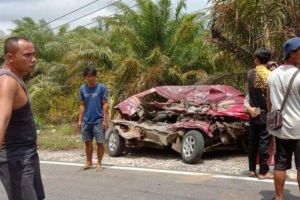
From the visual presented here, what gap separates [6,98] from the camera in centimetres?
339

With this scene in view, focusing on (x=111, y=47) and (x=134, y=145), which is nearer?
(x=134, y=145)

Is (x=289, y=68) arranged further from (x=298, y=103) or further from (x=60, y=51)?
(x=60, y=51)

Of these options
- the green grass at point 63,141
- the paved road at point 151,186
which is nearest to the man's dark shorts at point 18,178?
the paved road at point 151,186

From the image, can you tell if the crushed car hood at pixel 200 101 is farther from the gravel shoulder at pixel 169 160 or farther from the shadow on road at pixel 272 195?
the shadow on road at pixel 272 195

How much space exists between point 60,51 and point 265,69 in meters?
15.8

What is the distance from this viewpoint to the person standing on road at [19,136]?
3594 millimetres

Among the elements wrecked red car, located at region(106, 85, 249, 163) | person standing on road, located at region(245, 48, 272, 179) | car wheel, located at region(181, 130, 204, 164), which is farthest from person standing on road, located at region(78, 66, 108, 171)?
person standing on road, located at region(245, 48, 272, 179)

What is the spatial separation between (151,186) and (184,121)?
7.25ft

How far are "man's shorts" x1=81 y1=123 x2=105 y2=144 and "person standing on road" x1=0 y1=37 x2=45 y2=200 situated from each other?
198 inches

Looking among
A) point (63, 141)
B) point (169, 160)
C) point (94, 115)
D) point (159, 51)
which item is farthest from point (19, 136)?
point (159, 51)

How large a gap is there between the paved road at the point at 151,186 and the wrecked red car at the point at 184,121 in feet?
3.09

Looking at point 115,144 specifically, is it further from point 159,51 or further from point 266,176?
point 159,51

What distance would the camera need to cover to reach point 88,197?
22.5 ft

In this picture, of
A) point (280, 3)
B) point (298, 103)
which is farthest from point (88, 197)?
point (280, 3)
